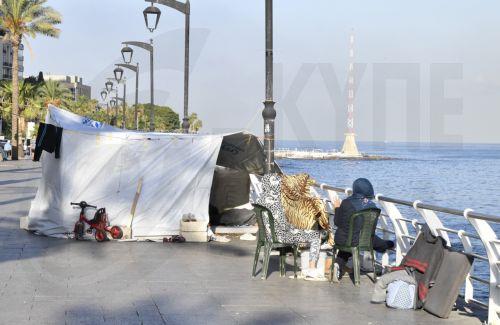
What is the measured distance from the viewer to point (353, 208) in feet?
34.3

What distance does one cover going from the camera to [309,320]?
8141 mm

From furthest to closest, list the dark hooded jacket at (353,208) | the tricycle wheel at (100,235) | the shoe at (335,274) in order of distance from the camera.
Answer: the tricycle wheel at (100,235) → the shoe at (335,274) → the dark hooded jacket at (353,208)

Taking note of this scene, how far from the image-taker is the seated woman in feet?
35.4

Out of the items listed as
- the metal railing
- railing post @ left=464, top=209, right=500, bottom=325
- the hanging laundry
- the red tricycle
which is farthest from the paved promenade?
the hanging laundry

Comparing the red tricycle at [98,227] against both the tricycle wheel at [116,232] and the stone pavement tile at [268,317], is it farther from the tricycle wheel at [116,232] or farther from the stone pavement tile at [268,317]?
the stone pavement tile at [268,317]

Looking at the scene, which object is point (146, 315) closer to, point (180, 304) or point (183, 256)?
point (180, 304)

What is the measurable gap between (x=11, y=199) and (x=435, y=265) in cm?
1703

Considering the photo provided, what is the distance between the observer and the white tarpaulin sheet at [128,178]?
608 inches

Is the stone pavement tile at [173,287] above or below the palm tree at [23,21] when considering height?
below

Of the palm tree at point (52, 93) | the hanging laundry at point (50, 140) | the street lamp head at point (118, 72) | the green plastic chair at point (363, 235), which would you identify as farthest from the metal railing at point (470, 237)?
the palm tree at point (52, 93)

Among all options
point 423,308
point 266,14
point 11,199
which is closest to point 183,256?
point 266,14

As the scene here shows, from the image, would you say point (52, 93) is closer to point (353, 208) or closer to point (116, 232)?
point (116, 232)

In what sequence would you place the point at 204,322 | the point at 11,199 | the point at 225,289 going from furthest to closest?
the point at 11,199 < the point at 225,289 < the point at 204,322

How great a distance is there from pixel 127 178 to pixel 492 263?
27.9 ft
